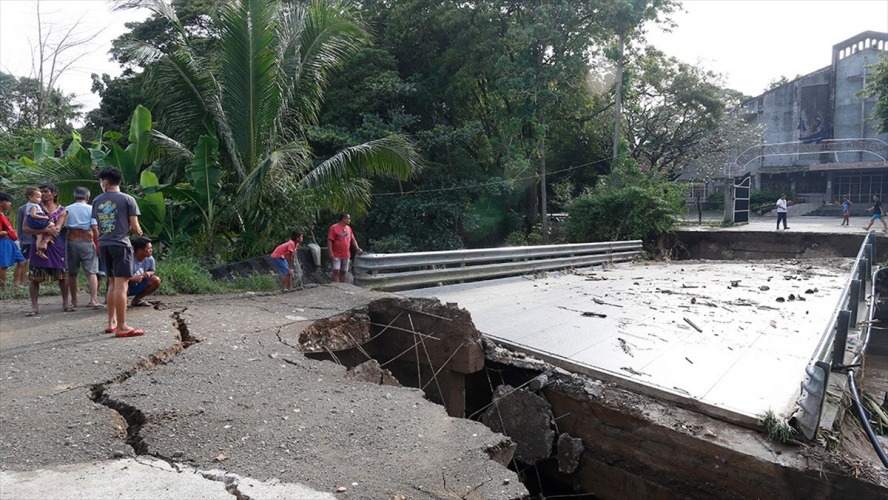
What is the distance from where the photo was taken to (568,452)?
511 centimetres

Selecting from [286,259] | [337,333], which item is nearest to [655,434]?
[337,333]

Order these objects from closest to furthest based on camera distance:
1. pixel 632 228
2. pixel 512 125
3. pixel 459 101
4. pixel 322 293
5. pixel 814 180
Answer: pixel 322 293, pixel 632 228, pixel 512 125, pixel 459 101, pixel 814 180

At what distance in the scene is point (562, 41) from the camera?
1977cm

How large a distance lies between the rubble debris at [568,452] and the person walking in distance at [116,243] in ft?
13.8

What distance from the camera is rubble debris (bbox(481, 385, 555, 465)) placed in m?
5.25

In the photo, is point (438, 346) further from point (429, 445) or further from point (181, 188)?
point (181, 188)

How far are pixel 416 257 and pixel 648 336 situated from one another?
154 inches

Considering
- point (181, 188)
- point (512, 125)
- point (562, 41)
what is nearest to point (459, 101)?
point (512, 125)

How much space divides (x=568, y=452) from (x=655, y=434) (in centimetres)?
87

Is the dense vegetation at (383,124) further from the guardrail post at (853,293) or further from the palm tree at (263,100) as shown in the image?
the guardrail post at (853,293)

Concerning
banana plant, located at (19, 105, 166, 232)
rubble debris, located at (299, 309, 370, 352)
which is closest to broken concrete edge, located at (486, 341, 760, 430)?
rubble debris, located at (299, 309, 370, 352)

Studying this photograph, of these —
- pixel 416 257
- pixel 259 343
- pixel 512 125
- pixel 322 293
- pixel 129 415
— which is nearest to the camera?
pixel 129 415

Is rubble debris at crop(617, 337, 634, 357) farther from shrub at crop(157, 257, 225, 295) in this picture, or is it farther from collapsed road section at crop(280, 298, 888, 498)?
shrub at crop(157, 257, 225, 295)

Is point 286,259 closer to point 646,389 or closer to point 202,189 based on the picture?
point 202,189
